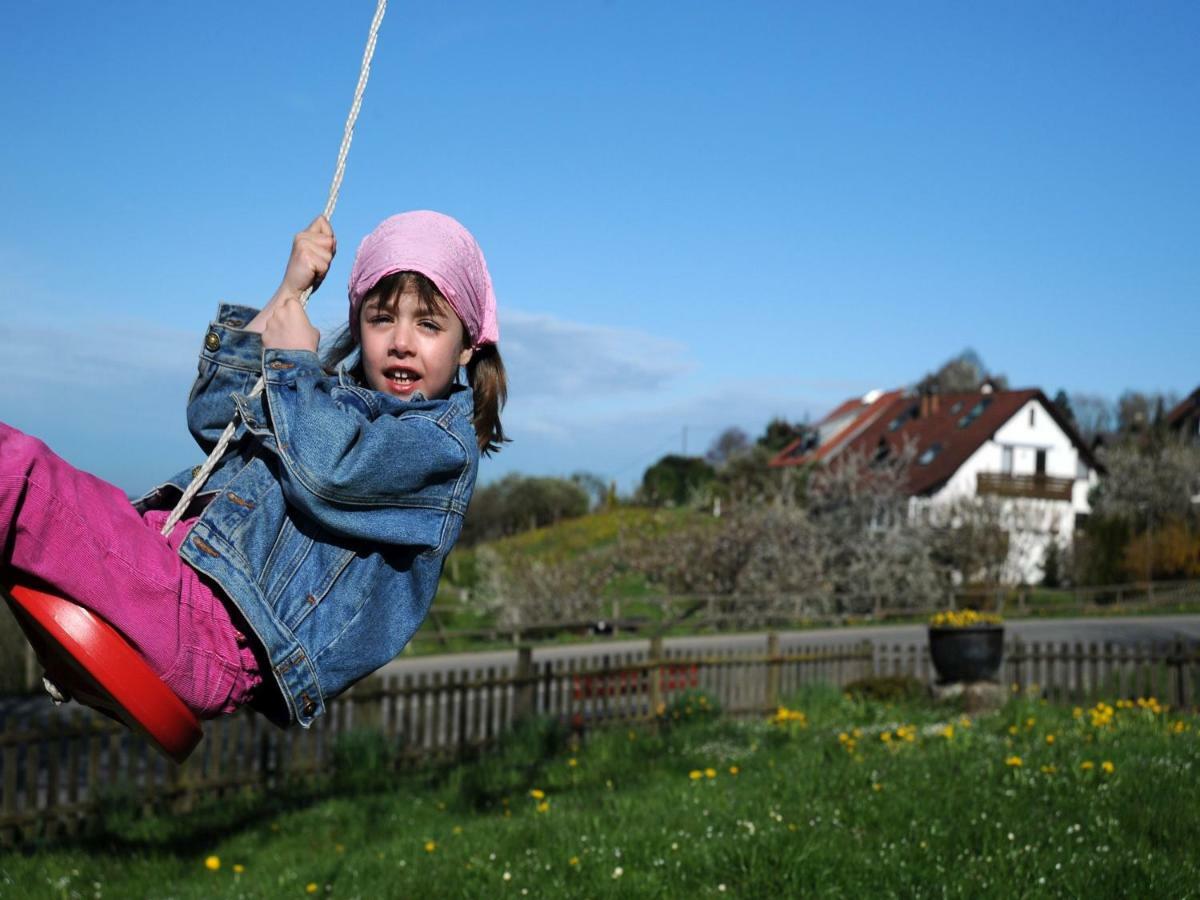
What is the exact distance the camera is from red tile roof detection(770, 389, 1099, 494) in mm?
41312

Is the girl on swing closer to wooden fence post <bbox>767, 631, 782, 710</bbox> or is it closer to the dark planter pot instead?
the dark planter pot

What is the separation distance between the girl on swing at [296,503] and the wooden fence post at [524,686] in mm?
8737

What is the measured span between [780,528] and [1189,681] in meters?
17.0

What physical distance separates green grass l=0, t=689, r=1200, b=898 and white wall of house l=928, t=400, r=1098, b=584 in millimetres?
30065

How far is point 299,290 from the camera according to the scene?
285cm

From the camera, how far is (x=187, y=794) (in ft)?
28.9

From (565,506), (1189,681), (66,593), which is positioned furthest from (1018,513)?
(66,593)

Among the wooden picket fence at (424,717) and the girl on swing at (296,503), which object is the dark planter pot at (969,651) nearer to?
the wooden picket fence at (424,717)

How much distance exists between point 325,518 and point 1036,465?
4449 centimetres

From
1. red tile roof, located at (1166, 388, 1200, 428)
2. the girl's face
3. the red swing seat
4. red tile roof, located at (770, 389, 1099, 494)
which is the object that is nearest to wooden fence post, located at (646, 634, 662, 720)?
the girl's face

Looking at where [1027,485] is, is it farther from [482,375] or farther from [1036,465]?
[482,375]

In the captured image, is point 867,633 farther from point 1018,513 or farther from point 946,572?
point 1018,513

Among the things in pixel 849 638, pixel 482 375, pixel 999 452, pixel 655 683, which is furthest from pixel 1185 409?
pixel 482 375

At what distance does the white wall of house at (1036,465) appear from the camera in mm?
39062
